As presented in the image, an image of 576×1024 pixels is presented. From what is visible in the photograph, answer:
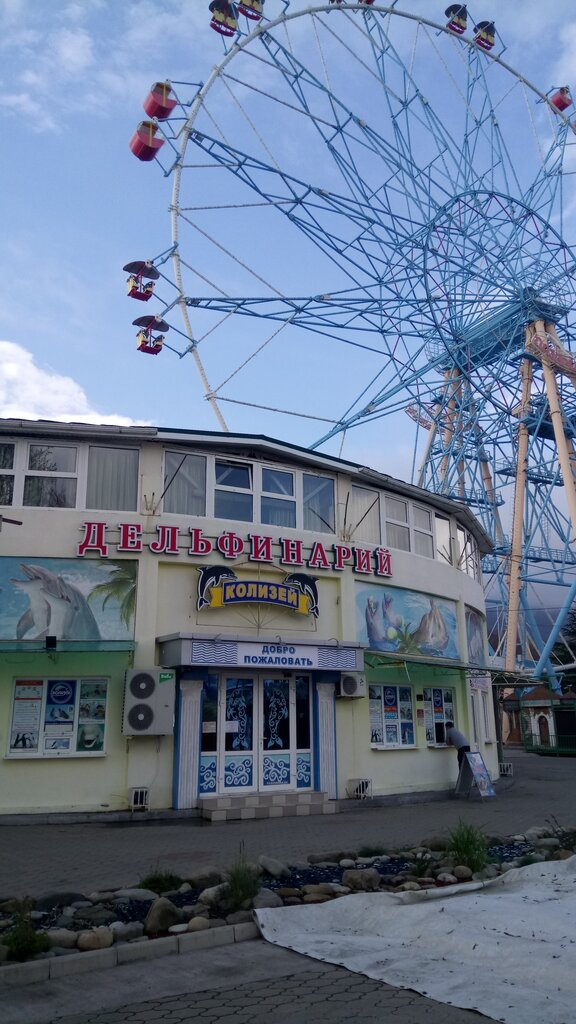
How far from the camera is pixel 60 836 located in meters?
13.5

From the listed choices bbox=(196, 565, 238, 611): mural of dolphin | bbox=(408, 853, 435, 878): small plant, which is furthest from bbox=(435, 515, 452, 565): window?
bbox=(408, 853, 435, 878): small plant

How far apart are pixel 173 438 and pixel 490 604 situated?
1422 inches

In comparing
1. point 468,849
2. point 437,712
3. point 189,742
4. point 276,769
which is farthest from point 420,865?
point 437,712

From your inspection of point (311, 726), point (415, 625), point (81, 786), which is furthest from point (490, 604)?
point (81, 786)

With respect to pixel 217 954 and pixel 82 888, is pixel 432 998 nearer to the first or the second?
pixel 217 954

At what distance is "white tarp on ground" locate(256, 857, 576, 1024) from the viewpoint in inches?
230

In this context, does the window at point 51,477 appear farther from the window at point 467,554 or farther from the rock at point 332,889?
the window at point 467,554

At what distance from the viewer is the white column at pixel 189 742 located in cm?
1584

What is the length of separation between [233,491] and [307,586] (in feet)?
8.88

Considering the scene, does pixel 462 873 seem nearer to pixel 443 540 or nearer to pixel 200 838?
pixel 200 838

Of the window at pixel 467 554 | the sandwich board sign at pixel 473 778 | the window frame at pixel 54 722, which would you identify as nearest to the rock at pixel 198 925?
the window frame at pixel 54 722

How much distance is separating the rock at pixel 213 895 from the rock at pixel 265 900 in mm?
341

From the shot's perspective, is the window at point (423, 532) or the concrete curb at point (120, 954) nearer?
the concrete curb at point (120, 954)

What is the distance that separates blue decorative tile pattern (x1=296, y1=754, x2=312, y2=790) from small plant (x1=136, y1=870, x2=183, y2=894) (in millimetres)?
8538
